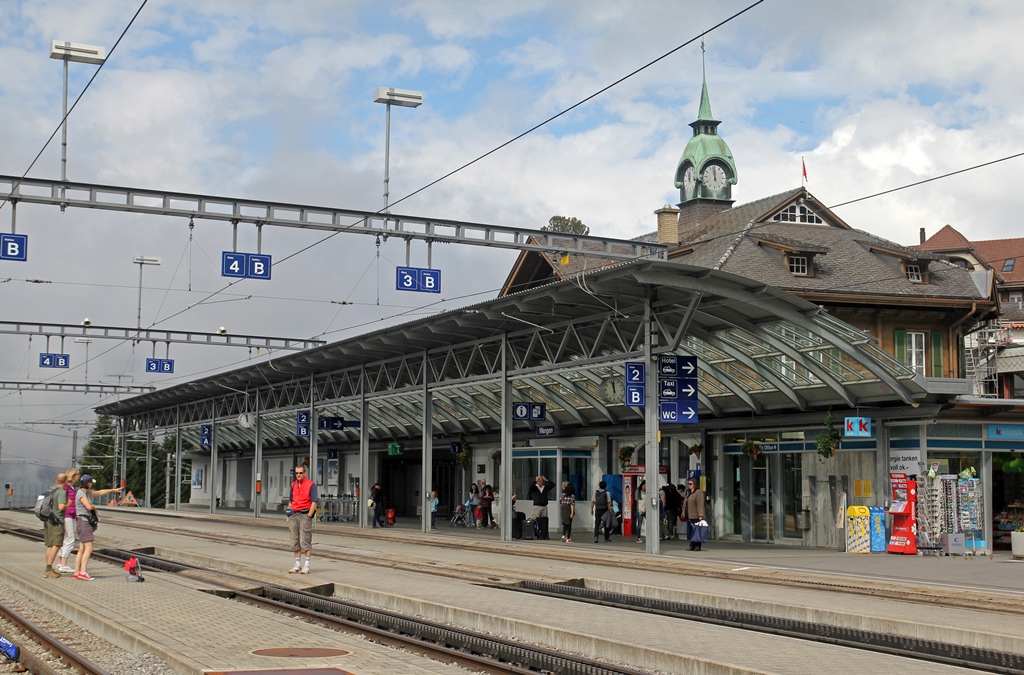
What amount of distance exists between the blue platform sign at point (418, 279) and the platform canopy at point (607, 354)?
75.3 inches

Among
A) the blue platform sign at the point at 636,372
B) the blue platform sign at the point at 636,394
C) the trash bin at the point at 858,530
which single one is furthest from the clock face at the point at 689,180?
the blue platform sign at the point at 636,394

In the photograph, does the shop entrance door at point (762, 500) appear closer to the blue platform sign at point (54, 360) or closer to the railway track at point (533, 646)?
the railway track at point (533, 646)

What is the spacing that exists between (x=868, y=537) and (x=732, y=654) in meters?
15.7

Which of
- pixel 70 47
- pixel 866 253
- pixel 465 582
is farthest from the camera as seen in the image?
pixel 866 253

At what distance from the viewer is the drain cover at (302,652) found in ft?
33.4

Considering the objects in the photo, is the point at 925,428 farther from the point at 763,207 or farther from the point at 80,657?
the point at 763,207

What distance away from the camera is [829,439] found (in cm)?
2559

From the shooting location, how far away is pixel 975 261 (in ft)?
258

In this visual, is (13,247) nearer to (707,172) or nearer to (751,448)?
(751,448)

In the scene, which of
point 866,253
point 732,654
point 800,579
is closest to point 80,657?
point 732,654

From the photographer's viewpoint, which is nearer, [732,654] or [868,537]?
[732,654]

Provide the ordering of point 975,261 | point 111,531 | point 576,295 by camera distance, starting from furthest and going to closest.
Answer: point 975,261 < point 111,531 < point 576,295

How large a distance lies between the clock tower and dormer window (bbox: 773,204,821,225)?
126 ft

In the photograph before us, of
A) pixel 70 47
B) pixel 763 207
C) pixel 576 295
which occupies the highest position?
pixel 763 207
